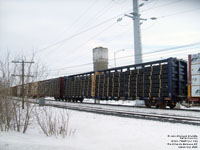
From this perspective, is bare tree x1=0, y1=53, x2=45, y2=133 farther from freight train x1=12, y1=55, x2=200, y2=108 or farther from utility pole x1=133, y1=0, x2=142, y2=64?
utility pole x1=133, y1=0, x2=142, y2=64

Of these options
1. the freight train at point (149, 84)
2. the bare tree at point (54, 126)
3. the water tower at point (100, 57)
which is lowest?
the bare tree at point (54, 126)

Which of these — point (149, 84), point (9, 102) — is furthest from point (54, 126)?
point (149, 84)

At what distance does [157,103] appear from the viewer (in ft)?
49.9

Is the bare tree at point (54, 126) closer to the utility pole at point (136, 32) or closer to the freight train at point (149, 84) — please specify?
the freight train at point (149, 84)

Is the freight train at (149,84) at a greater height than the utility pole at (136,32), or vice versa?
the utility pole at (136,32)

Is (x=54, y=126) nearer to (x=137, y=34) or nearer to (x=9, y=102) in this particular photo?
(x=9, y=102)

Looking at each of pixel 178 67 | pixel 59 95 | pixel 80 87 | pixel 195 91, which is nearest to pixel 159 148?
pixel 195 91

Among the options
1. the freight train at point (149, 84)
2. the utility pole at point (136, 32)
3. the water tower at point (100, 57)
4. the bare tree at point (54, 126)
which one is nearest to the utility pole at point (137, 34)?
the utility pole at point (136, 32)

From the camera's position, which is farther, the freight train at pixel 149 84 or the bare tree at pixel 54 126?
the freight train at pixel 149 84

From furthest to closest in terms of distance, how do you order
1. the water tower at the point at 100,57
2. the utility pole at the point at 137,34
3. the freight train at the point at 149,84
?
the water tower at the point at 100,57 < the utility pole at the point at 137,34 < the freight train at the point at 149,84

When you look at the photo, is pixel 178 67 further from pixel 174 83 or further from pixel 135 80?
pixel 135 80

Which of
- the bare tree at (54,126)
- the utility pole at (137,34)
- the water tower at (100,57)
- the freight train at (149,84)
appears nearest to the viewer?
the bare tree at (54,126)

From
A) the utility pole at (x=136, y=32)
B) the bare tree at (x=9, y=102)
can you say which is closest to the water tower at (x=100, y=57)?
the utility pole at (x=136, y=32)

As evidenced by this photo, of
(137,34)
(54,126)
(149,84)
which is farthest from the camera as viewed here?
(137,34)
